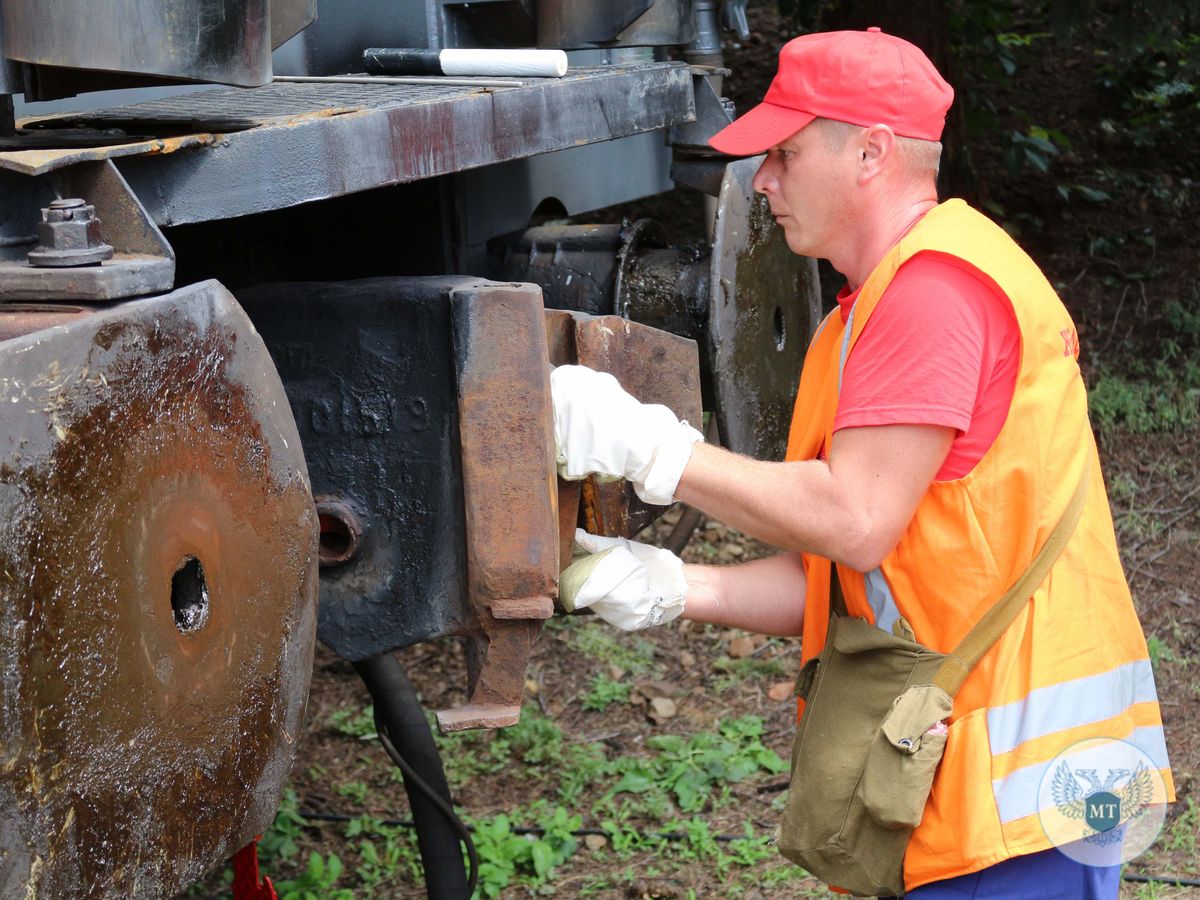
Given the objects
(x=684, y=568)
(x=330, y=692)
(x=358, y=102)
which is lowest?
(x=330, y=692)

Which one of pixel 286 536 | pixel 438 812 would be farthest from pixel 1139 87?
pixel 286 536

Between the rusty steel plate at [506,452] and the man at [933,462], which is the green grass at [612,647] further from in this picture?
the rusty steel plate at [506,452]

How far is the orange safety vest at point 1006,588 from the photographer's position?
1.91 metres

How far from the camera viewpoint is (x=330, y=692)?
465 cm

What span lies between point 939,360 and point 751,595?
0.65m

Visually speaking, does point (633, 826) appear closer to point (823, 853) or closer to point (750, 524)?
point (823, 853)

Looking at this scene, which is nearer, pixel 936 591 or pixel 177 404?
pixel 177 404

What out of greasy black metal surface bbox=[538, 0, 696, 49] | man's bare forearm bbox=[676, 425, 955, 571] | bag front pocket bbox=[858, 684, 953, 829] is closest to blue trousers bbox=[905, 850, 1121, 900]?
bag front pocket bbox=[858, 684, 953, 829]

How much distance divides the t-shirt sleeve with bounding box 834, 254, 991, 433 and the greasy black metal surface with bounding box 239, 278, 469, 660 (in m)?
0.54

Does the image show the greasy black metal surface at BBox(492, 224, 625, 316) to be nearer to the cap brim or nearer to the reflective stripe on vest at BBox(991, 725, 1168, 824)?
Result: the cap brim

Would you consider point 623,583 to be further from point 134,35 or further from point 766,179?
point 134,35

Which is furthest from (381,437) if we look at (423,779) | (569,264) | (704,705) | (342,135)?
(704,705)

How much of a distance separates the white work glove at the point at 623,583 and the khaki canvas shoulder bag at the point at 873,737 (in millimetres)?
253

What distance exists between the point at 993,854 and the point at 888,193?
3.02ft
